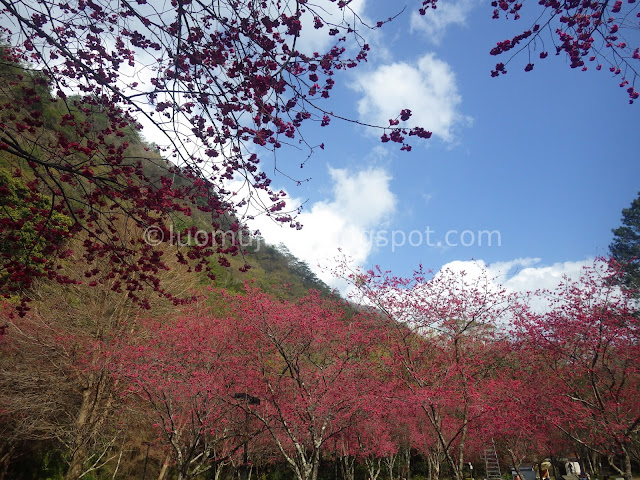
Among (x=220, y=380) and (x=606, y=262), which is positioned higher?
(x=606, y=262)

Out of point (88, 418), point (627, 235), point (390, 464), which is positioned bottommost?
point (390, 464)

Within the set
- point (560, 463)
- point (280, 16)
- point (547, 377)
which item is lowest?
point (560, 463)

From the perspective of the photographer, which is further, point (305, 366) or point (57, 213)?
point (57, 213)

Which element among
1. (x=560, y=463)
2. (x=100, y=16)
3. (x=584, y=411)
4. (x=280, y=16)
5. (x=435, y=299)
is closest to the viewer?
(x=280, y=16)

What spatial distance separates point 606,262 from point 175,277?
15.2 meters

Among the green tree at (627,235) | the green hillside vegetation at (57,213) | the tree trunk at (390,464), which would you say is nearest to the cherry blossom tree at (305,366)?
the green hillside vegetation at (57,213)

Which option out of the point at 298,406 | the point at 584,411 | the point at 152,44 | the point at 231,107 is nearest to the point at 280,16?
the point at 231,107

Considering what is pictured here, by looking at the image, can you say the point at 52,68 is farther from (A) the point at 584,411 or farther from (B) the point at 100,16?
(A) the point at 584,411

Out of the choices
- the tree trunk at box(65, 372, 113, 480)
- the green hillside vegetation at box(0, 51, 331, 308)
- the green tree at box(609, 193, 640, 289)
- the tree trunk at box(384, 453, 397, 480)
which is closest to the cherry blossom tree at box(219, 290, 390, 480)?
the green hillside vegetation at box(0, 51, 331, 308)

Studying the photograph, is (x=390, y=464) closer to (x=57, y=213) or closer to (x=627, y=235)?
(x=57, y=213)

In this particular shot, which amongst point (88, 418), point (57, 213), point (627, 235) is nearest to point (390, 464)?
point (88, 418)

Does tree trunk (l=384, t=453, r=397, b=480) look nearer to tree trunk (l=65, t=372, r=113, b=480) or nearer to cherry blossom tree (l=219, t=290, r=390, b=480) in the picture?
cherry blossom tree (l=219, t=290, r=390, b=480)

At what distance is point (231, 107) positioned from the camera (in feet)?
12.5

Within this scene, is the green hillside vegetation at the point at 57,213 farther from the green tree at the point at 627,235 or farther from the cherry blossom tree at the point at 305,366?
the green tree at the point at 627,235
